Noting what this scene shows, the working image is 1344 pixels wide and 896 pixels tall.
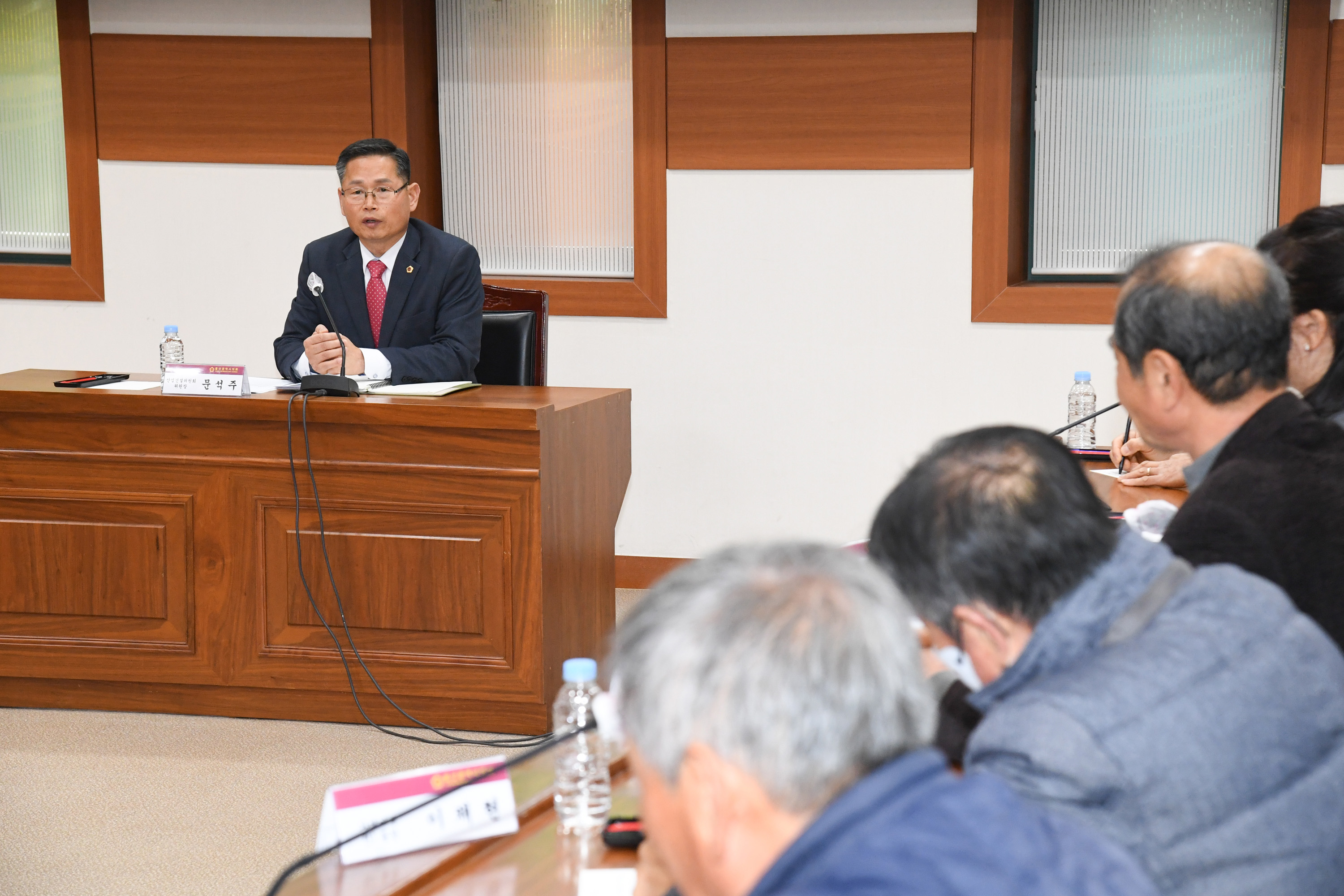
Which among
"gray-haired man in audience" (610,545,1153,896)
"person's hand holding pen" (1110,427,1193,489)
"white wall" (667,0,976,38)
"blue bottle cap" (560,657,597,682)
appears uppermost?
"white wall" (667,0,976,38)

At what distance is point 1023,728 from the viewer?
1101 millimetres

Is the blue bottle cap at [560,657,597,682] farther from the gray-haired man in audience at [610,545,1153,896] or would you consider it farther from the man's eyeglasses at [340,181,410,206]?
the man's eyeglasses at [340,181,410,206]

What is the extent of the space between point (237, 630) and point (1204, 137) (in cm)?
374

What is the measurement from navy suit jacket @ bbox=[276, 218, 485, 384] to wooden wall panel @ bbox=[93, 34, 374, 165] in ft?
3.89

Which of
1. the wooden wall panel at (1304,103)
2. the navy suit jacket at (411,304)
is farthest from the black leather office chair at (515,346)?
the wooden wall panel at (1304,103)

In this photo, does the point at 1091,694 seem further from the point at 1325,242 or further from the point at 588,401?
the point at 588,401

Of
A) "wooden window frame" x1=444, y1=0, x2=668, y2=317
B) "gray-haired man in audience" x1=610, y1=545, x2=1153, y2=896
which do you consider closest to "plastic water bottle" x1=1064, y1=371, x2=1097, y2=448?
"wooden window frame" x1=444, y1=0, x2=668, y2=317

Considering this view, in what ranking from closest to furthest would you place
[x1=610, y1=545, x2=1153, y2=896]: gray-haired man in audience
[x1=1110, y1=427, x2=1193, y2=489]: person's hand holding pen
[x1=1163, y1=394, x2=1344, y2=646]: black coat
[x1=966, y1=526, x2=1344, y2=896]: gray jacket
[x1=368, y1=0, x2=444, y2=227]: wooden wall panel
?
[x1=610, y1=545, x2=1153, y2=896]: gray-haired man in audience, [x1=966, y1=526, x2=1344, y2=896]: gray jacket, [x1=1163, y1=394, x2=1344, y2=646]: black coat, [x1=1110, y1=427, x2=1193, y2=489]: person's hand holding pen, [x1=368, y1=0, x2=444, y2=227]: wooden wall panel

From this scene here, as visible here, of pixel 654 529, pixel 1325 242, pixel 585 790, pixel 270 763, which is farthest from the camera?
pixel 654 529

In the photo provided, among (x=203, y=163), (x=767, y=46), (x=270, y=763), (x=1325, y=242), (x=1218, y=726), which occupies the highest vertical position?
(x=767, y=46)

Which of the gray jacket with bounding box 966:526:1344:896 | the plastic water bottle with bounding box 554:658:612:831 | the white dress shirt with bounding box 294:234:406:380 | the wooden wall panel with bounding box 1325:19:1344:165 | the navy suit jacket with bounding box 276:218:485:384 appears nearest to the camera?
the gray jacket with bounding box 966:526:1344:896

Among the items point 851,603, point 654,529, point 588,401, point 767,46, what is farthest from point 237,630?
point 851,603

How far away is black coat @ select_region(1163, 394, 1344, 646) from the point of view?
1.64 meters

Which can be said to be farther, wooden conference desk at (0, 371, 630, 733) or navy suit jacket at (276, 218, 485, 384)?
→ navy suit jacket at (276, 218, 485, 384)
